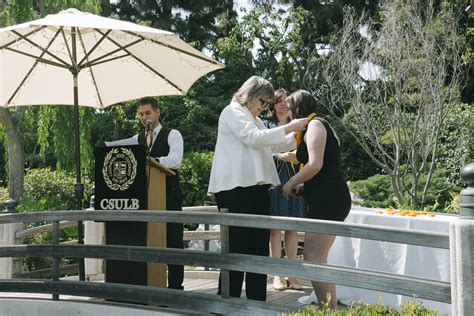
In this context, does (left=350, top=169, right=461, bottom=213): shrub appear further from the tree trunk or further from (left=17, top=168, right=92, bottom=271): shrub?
the tree trunk

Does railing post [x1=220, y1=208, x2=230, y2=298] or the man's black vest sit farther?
the man's black vest

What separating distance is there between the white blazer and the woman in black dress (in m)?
0.24

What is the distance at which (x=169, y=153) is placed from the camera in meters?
6.33

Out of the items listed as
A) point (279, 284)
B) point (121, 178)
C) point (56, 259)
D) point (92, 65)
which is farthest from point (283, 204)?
point (92, 65)

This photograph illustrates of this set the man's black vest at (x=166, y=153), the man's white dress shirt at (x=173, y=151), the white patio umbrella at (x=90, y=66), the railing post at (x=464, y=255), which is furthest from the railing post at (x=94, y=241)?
the railing post at (x=464, y=255)

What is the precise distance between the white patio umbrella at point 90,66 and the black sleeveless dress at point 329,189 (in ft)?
5.40

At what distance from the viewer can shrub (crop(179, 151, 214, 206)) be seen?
61.2 ft

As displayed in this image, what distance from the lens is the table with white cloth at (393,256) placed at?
18.8ft

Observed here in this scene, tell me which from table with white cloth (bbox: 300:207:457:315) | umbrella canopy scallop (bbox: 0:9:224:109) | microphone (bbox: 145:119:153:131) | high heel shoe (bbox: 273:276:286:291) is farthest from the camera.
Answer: high heel shoe (bbox: 273:276:286:291)

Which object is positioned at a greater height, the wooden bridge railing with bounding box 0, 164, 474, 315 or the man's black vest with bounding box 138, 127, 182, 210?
the man's black vest with bounding box 138, 127, 182, 210

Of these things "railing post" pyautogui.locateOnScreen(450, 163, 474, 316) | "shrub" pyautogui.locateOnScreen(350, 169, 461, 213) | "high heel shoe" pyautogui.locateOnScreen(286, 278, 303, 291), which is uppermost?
"railing post" pyautogui.locateOnScreen(450, 163, 474, 316)

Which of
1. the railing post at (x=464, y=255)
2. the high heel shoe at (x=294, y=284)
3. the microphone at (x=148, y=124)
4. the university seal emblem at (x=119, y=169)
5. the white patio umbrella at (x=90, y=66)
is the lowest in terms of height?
the high heel shoe at (x=294, y=284)


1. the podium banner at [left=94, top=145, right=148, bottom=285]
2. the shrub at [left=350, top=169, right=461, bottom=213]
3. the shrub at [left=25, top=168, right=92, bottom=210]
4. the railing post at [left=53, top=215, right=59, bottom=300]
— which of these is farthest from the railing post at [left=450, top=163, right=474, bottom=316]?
the shrub at [left=25, top=168, right=92, bottom=210]

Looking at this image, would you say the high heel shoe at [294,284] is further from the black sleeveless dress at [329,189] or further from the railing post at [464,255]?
the railing post at [464,255]
